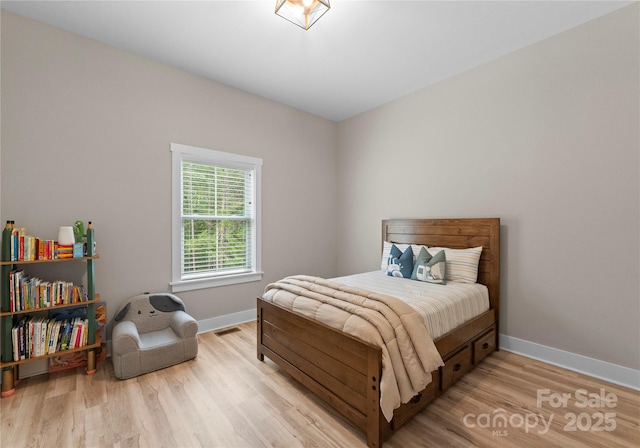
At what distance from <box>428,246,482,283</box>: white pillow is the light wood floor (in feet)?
2.53

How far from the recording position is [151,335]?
273cm

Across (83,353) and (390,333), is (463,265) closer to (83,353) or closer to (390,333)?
(390,333)

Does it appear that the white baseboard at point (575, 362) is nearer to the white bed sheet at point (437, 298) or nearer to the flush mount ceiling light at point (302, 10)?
the white bed sheet at point (437, 298)

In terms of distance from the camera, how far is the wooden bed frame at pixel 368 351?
1.66m

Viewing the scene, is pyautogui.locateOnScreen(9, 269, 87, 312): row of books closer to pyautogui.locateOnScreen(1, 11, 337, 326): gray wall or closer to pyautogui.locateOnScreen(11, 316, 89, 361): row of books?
pyautogui.locateOnScreen(11, 316, 89, 361): row of books

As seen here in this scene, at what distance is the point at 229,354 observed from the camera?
109 inches

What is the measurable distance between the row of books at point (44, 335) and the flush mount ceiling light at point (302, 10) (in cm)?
290

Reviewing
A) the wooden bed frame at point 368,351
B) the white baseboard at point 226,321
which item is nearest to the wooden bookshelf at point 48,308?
the white baseboard at point 226,321

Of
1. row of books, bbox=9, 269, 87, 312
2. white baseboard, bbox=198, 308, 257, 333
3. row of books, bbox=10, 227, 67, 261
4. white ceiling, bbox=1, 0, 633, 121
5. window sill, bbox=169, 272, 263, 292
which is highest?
white ceiling, bbox=1, 0, 633, 121

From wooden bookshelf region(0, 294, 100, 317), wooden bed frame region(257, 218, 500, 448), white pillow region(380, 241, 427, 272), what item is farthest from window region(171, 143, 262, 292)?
white pillow region(380, 241, 427, 272)

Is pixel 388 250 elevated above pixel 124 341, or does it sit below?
above

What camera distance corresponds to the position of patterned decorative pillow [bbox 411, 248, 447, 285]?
276 cm

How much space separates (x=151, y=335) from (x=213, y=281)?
0.82 m

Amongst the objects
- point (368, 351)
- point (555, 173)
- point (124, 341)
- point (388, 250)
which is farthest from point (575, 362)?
point (124, 341)
